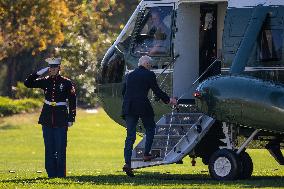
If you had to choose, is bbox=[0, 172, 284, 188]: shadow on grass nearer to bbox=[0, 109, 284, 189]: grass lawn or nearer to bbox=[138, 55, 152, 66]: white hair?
bbox=[0, 109, 284, 189]: grass lawn

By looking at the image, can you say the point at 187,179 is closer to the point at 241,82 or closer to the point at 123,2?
the point at 241,82

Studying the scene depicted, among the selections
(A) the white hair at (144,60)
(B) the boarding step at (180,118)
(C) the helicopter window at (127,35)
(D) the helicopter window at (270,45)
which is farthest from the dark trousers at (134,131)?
(C) the helicopter window at (127,35)

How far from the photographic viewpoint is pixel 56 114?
21234 mm

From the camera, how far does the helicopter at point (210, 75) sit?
19.8 meters

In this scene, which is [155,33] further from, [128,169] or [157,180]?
[157,180]

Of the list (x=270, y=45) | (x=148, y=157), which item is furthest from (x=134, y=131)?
(x=270, y=45)

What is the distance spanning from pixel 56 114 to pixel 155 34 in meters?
2.64

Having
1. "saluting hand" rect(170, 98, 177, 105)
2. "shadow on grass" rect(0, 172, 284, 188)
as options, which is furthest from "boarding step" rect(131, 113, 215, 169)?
"saluting hand" rect(170, 98, 177, 105)

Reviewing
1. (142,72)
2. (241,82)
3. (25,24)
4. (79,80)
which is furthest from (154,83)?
(79,80)

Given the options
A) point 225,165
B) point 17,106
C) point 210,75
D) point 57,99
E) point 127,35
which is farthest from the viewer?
point 17,106

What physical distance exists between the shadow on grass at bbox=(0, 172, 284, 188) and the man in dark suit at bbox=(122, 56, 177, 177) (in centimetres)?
59

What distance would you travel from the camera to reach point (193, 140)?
20859 mm

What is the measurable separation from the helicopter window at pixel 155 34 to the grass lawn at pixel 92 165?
2320mm

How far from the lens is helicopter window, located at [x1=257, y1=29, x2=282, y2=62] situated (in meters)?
20.3
